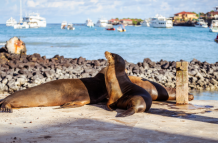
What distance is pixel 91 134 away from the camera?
439 centimetres

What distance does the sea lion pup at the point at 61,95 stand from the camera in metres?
6.28

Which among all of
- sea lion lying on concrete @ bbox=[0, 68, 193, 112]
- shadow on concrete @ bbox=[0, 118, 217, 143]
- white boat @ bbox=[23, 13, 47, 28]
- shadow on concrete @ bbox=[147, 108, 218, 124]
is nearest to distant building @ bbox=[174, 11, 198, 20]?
white boat @ bbox=[23, 13, 47, 28]

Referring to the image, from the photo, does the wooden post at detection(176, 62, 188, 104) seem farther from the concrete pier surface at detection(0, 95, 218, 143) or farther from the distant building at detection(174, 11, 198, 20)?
the distant building at detection(174, 11, 198, 20)

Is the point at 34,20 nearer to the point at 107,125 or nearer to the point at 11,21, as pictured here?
the point at 11,21

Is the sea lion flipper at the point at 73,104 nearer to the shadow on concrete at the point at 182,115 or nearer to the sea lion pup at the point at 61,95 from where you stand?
the sea lion pup at the point at 61,95

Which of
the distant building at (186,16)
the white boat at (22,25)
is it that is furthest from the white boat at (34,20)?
the distant building at (186,16)

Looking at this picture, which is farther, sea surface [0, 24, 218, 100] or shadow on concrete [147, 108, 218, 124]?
sea surface [0, 24, 218, 100]

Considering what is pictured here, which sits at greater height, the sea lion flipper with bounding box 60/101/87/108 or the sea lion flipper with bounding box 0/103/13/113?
the sea lion flipper with bounding box 0/103/13/113

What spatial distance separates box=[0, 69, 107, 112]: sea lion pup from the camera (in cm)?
628

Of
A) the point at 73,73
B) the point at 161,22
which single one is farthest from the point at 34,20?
the point at 73,73

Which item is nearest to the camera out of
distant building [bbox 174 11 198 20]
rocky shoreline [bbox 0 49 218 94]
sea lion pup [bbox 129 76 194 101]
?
sea lion pup [bbox 129 76 194 101]

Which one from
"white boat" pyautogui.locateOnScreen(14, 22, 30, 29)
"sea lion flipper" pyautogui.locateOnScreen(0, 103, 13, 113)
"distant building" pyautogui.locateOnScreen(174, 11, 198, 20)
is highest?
"distant building" pyautogui.locateOnScreen(174, 11, 198, 20)

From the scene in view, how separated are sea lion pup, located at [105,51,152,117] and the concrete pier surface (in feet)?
0.58

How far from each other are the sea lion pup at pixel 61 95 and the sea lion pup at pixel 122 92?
2.03ft
